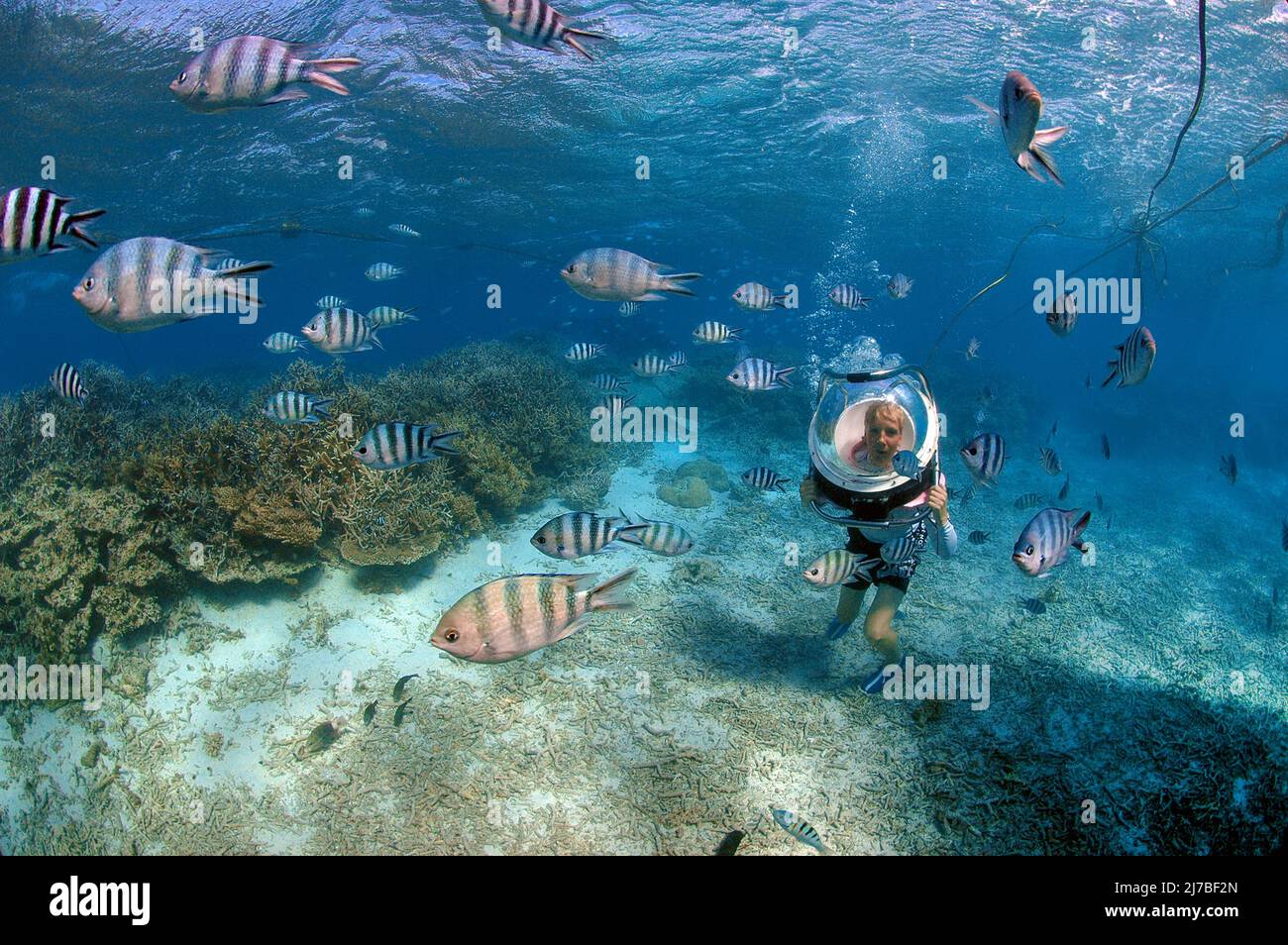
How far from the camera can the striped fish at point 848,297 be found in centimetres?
898

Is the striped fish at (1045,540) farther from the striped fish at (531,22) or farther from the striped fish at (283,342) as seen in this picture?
the striped fish at (283,342)

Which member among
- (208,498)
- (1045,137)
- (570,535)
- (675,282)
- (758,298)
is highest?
(758,298)

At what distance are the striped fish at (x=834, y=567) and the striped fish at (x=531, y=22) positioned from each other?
3877mm

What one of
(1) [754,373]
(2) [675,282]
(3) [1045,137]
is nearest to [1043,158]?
(3) [1045,137]

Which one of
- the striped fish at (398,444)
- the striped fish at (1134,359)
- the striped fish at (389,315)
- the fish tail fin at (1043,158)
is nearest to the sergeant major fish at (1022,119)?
the fish tail fin at (1043,158)

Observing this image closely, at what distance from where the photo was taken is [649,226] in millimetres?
37219

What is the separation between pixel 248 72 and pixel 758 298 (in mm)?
6019

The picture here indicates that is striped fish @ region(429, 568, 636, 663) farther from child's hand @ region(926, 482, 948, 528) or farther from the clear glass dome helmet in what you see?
child's hand @ region(926, 482, 948, 528)

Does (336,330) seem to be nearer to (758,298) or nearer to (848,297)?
(758,298)

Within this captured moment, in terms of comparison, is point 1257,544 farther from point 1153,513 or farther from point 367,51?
point 367,51

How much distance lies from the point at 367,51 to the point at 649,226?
931 inches

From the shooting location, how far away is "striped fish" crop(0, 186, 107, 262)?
297 cm

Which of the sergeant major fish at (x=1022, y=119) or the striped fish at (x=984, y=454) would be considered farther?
the striped fish at (x=984, y=454)

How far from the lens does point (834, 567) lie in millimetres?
4617
